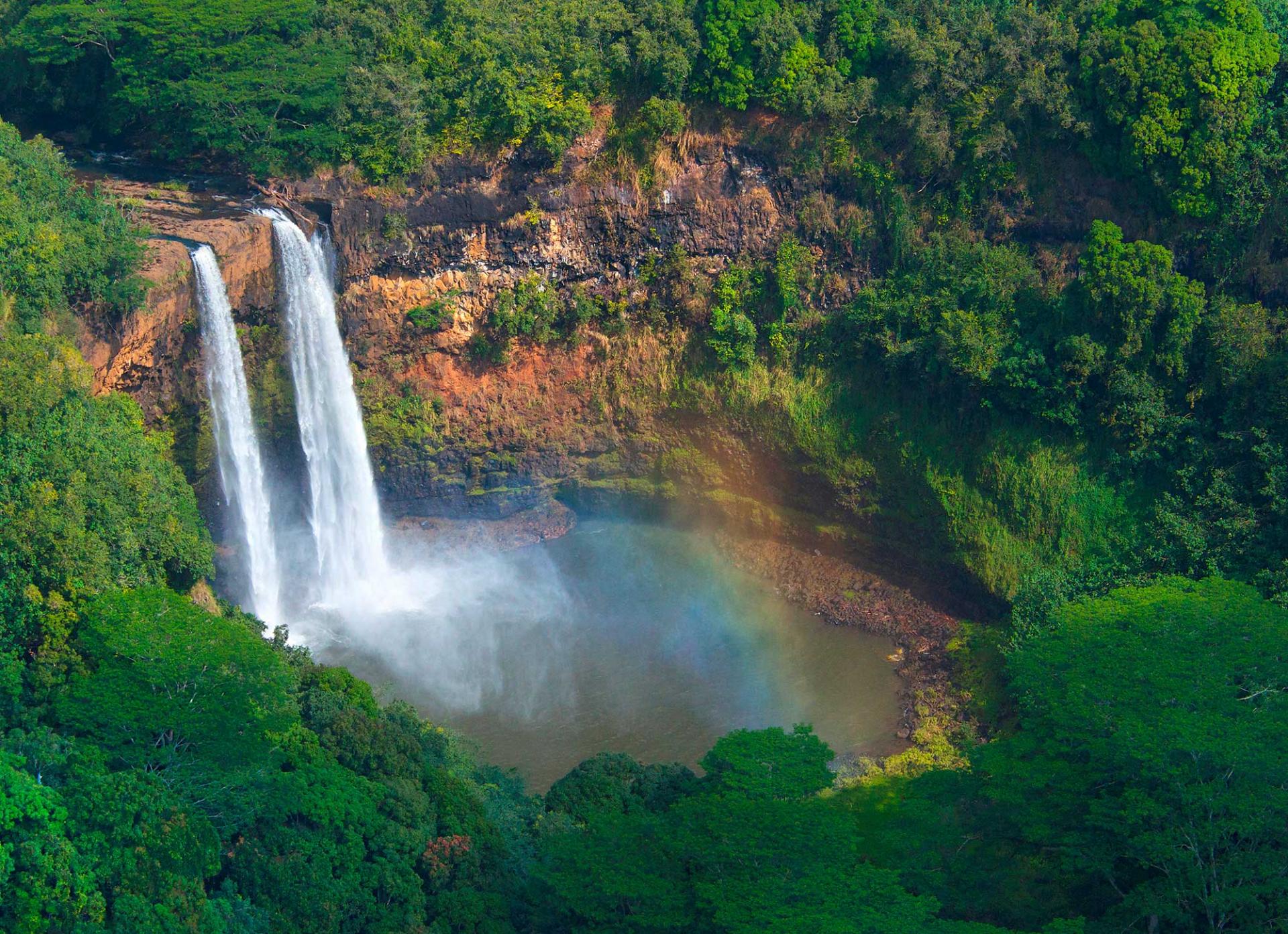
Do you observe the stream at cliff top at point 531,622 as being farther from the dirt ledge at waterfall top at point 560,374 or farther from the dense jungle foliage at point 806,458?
the dense jungle foliage at point 806,458

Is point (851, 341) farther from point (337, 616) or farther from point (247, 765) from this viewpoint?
point (247, 765)

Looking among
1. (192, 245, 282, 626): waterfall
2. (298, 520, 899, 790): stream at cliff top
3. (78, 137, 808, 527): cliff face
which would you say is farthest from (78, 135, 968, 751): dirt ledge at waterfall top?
(192, 245, 282, 626): waterfall

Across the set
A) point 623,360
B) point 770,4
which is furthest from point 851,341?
point 770,4

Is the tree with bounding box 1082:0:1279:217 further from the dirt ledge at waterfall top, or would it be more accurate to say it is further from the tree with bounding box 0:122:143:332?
the tree with bounding box 0:122:143:332

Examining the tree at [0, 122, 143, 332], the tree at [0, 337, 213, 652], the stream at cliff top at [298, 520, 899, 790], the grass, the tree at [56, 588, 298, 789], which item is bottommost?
the stream at cliff top at [298, 520, 899, 790]

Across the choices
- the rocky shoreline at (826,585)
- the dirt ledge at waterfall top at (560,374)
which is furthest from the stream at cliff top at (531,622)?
the dirt ledge at waterfall top at (560,374)
